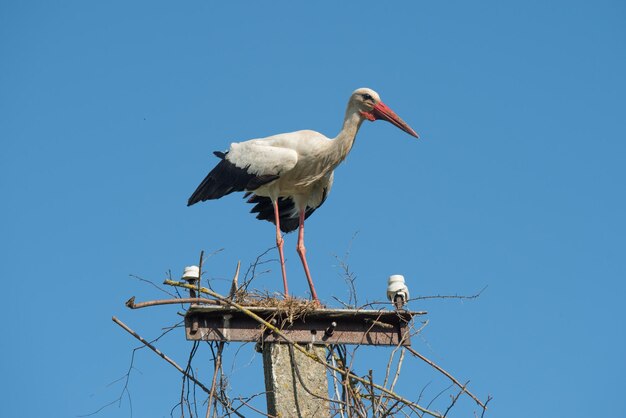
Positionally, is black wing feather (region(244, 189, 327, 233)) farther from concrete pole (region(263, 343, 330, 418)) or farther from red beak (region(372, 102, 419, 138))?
concrete pole (region(263, 343, 330, 418))

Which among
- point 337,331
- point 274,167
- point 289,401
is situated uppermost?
point 274,167

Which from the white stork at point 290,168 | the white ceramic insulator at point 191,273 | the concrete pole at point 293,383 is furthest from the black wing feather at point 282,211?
the concrete pole at point 293,383

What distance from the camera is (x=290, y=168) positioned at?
918 cm

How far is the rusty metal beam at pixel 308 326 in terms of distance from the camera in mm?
6824

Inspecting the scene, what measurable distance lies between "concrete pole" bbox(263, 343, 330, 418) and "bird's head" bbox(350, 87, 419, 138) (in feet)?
10.5

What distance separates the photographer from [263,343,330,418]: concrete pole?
6652 mm

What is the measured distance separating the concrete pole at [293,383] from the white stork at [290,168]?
2.08 m

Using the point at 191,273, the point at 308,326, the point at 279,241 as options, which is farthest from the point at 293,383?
the point at 279,241

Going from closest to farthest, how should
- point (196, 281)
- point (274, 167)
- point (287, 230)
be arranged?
point (196, 281) < point (274, 167) < point (287, 230)

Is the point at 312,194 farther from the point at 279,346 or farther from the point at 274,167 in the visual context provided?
the point at 279,346

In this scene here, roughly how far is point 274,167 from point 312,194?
65cm

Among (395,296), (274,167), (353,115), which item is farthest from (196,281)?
(353,115)

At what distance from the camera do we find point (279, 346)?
6883 millimetres

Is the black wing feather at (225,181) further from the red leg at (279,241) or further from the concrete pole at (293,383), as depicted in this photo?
the concrete pole at (293,383)
